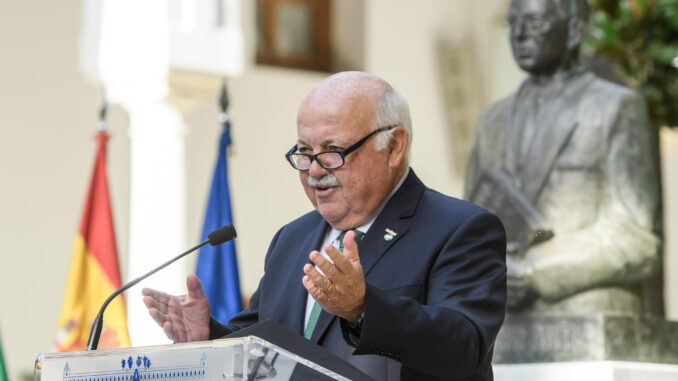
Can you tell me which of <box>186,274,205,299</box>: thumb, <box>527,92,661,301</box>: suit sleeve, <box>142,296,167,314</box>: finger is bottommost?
<box>527,92,661,301</box>: suit sleeve

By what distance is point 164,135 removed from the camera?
27.5ft

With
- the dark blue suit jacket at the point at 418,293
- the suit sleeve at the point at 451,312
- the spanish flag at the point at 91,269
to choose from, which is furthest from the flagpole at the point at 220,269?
the suit sleeve at the point at 451,312

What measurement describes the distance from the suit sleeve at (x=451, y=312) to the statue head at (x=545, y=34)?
285cm

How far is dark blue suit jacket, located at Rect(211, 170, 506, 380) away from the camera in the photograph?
8.91 feet

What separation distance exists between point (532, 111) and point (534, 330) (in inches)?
40.9

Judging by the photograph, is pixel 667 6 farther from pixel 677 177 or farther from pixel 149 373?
pixel 677 177

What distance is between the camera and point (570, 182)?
5680mm

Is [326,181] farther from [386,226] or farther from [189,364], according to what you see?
[189,364]

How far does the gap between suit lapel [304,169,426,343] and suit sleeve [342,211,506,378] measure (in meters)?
0.15

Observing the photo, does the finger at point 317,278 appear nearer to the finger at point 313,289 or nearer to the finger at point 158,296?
the finger at point 313,289

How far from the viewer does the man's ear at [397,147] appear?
3.17 meters

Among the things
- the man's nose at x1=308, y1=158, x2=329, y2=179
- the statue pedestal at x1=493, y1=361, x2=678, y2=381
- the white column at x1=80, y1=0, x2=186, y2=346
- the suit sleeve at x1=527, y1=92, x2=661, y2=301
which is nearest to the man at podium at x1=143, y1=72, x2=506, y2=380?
the man's nose at x1=308, y1=158, x2=329, y2=179

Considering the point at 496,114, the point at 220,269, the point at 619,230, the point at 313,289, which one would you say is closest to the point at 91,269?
the point at 220,269

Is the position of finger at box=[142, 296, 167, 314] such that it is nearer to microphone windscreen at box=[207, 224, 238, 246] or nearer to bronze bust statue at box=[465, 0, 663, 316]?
microphone windscreen at box=[207, 224, 238, 246]
